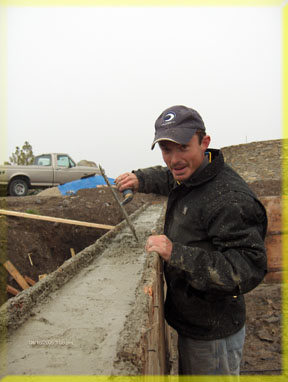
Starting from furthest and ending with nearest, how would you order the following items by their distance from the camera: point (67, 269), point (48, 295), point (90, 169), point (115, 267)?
point (90, 169) < point (115, 267) < point (67, 269) < point (48, 295)

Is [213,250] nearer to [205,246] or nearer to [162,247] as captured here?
A: [205,246]

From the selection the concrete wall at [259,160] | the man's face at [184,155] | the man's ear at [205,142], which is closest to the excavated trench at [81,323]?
the man's face at [184,155]

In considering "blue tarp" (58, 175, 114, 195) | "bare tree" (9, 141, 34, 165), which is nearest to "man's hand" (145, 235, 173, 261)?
"blue tarp" (58, 175, 114, 195)

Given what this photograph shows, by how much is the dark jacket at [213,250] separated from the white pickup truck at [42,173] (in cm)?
1256

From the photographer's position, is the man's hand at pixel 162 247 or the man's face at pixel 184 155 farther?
the man's face at pixel 184 155

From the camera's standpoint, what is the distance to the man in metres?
1.59

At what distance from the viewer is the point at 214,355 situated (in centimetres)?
200

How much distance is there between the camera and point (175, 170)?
A: 2.02 metres

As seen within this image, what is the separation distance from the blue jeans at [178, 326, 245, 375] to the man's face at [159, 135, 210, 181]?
1.17 metres

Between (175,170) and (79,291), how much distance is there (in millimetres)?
1536

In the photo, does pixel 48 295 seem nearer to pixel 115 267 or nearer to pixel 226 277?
pixel 115 267

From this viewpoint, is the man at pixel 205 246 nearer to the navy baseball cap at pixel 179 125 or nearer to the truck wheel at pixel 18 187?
the navy baseball cap at pixel 179 125

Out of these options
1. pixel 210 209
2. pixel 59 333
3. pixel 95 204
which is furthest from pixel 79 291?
pixel 95 204

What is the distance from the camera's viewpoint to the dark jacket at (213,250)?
1.58 metres
